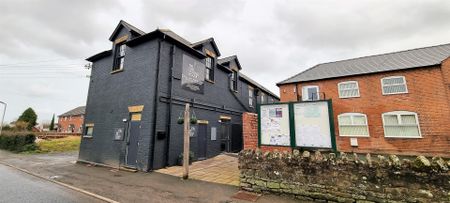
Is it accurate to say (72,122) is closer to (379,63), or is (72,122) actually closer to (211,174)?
(211,174)

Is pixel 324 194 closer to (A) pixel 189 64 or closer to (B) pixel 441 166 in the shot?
(B) pixel 441 166

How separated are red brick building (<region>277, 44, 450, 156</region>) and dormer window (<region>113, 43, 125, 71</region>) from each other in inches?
600

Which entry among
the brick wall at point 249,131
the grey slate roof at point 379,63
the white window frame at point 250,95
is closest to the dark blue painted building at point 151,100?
the brick wall at point 249,131

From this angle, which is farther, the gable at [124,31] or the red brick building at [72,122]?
the red brick building at [72,122]

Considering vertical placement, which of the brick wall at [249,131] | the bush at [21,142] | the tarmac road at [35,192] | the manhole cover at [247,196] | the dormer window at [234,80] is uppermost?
the dormer window at [234,80]

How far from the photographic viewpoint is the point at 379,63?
16.7m

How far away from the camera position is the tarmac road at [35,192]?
589cm

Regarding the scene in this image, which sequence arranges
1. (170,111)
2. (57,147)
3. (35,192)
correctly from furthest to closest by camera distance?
(57,147), (170,111), (35,192)

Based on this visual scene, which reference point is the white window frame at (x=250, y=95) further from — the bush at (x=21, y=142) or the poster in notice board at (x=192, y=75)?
the bush at (x=21, y=142)

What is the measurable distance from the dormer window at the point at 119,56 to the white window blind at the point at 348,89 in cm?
1760

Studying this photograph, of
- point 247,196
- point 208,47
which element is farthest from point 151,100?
point 247,196

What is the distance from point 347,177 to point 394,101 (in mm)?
13284

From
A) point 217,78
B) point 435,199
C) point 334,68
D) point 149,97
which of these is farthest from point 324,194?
point 334,68

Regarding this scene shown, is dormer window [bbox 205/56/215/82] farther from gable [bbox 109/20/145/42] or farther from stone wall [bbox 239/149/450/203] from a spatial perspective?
stone wall [bbox 239/149/450/203]
